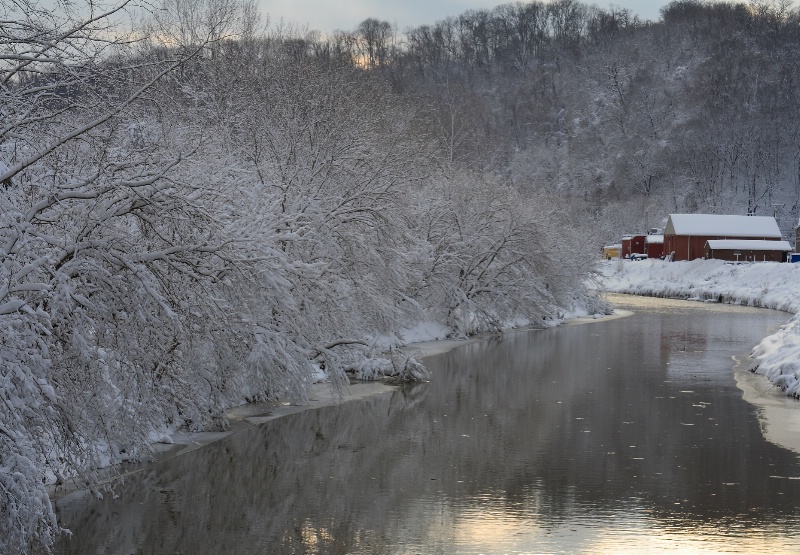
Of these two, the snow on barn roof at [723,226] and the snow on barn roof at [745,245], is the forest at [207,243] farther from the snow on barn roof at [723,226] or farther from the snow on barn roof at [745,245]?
the snow on barn roof at [723,226]

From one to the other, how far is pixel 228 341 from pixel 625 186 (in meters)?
116

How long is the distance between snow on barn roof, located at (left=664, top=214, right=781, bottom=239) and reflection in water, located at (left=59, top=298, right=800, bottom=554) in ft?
195

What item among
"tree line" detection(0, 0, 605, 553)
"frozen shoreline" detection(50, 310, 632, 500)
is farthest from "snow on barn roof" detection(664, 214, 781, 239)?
"frozen shoreline" detection(50, 310, 632, 500)

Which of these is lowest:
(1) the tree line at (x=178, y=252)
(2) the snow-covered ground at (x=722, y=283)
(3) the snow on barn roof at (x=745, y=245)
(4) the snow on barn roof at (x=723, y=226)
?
(2) the snow-covered ground at (x=722, y=283)

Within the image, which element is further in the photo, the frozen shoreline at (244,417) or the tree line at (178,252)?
the frozen shoreline at (244,417)

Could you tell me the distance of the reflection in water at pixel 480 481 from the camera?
11070mm

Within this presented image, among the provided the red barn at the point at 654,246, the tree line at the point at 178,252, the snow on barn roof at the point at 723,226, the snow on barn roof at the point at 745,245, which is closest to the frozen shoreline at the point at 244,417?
the tree line at the point at 178,252

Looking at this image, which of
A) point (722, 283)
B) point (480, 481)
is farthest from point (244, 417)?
point (722, 283)

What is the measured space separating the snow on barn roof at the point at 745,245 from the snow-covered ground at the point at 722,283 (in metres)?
4.20

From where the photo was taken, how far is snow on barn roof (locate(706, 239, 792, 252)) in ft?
247

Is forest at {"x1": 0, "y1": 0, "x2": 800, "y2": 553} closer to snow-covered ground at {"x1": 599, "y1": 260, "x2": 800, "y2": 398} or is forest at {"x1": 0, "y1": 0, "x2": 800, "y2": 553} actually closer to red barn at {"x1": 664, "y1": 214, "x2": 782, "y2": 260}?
snow-covered ground at {"x1": 599, "y1": 260, "x2": 800, "y2": 398}

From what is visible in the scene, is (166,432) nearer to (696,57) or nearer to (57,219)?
(57,219)

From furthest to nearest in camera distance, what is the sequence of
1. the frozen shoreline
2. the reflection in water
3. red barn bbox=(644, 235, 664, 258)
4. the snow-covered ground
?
red barn bbox=(644, 235, 664, 258) < the snow-covered ground < the frozen shoreline < the reflection in water

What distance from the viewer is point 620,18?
559 feet
